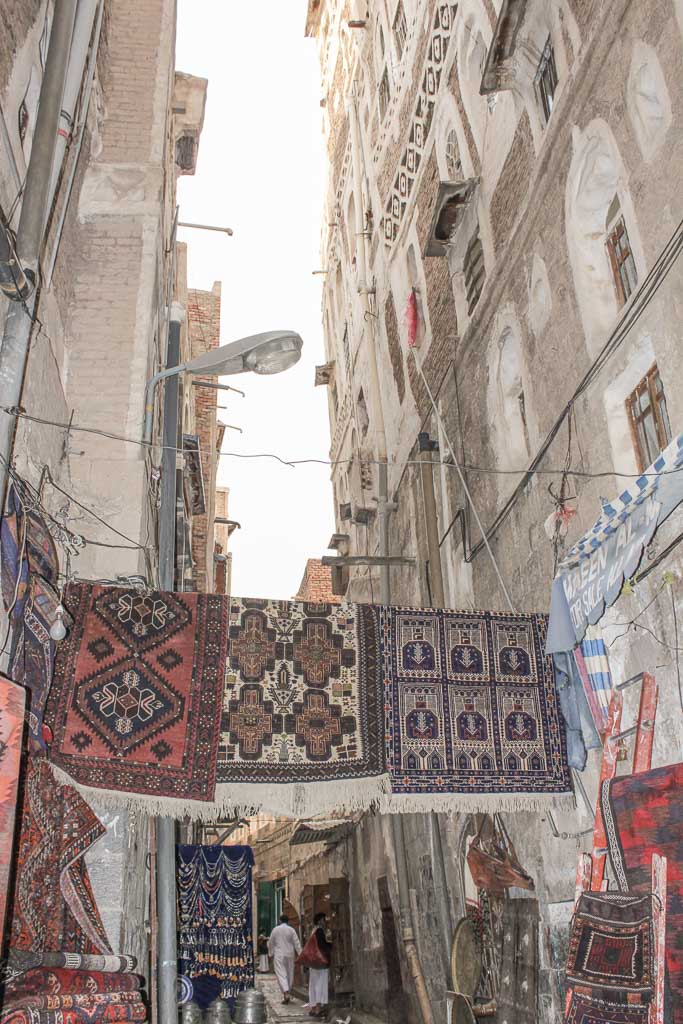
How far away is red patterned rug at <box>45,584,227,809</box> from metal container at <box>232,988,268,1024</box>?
441 cm

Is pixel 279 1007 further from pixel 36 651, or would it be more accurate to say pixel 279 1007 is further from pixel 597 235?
pixel 597 235

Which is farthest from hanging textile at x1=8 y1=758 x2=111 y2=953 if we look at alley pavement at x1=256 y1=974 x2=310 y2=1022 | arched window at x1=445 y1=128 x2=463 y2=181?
alley pavement at x1=256 y1=974 x2=310 y2=1022

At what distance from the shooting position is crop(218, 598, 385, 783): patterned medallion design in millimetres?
5438

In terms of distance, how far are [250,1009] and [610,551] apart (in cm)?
605

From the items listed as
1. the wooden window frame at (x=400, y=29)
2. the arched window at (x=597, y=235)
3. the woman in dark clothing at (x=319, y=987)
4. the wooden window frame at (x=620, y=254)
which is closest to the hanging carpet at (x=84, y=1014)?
the arched window at (x=597, y=235)

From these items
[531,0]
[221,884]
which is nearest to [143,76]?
[531,0]

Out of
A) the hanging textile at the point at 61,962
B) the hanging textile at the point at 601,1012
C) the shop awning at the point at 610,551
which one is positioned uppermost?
the shop awning at the point at 610,551

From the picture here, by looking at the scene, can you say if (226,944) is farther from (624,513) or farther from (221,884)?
(624,513)

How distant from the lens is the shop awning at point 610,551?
4.50 meters

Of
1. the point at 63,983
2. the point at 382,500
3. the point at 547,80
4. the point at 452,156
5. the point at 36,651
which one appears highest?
the point at 452,156

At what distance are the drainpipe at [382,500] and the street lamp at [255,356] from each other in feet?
19.6

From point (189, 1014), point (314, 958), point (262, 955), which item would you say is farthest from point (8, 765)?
point (262, 955)

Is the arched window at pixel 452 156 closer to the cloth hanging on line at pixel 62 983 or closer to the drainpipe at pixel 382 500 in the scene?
the drainpipe at pixel 382 500

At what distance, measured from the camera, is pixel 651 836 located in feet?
13.8
